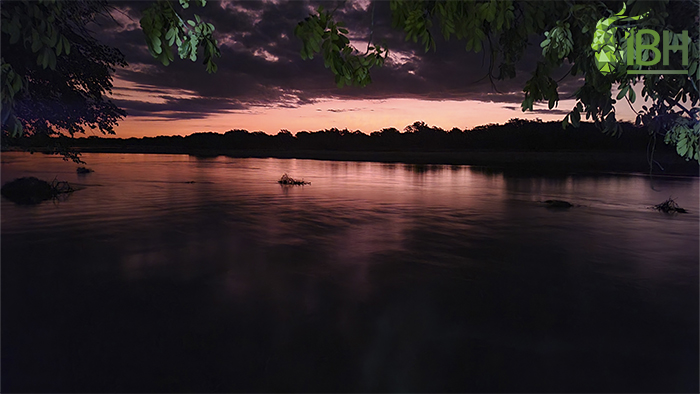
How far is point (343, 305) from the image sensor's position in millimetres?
8906

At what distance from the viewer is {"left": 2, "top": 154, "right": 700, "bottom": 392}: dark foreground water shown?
19.8ft

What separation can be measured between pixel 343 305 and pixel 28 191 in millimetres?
25991

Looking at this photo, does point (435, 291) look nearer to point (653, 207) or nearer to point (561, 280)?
point (561, 280)

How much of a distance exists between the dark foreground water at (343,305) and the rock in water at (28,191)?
7306 mm

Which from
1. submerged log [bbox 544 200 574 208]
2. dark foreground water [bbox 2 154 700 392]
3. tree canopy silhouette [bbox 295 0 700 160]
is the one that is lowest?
dark foreground water [bbox 2 154 700 392]

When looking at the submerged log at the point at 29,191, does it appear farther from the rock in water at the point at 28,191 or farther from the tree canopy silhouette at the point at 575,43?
the tree canopy silhouette at the point at 575,43

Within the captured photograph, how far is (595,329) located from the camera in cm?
764

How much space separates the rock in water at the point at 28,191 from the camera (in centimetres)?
2406

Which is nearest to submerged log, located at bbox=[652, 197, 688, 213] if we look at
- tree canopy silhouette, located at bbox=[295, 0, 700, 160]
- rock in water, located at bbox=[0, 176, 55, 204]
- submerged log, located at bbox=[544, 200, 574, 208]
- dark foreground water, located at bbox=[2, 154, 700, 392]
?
submerged log, located at bbox=[544, 200, 574, 208]

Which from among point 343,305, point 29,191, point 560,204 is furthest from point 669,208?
point 29,191

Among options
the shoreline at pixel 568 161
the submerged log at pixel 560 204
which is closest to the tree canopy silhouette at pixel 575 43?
the submerged log at pixel 560 204

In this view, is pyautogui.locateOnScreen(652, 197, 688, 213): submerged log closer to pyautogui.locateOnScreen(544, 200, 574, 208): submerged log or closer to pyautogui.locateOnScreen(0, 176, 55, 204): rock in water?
pyautogui.locateOnScreen(544, 200, 574, 208): submerged log

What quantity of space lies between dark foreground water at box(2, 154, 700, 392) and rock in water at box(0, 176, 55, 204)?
7.31m

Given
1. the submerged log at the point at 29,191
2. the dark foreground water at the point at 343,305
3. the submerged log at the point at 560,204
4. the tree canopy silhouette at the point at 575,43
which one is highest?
the tree canopy silhouette at the point at 575,43
